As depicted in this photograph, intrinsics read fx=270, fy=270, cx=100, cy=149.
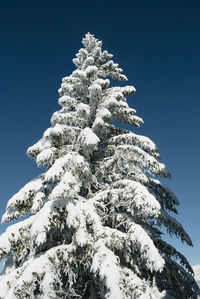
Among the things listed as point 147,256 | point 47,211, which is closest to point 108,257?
point 147,256

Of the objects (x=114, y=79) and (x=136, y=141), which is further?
(x=114, y=79)

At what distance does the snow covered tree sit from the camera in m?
7.70

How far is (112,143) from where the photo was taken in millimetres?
12727

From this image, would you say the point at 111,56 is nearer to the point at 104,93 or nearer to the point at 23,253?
the point at 104,93

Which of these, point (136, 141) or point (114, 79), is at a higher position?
point (114, 79)

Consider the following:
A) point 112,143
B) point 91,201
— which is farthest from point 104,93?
point 91,201

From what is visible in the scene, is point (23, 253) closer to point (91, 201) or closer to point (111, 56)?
point (91, 201)

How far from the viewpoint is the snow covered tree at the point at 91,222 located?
7695 mm

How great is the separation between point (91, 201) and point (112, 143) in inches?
146

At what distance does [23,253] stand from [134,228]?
394 cm

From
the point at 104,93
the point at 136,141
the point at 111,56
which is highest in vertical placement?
the point at 111,56

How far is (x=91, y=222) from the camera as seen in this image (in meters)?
8.86

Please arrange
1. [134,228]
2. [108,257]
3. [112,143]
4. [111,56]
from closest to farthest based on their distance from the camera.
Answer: [108,257] < [134,228] < [112,143] < [111,56]

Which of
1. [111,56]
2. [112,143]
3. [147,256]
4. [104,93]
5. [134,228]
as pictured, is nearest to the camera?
[147,256]
